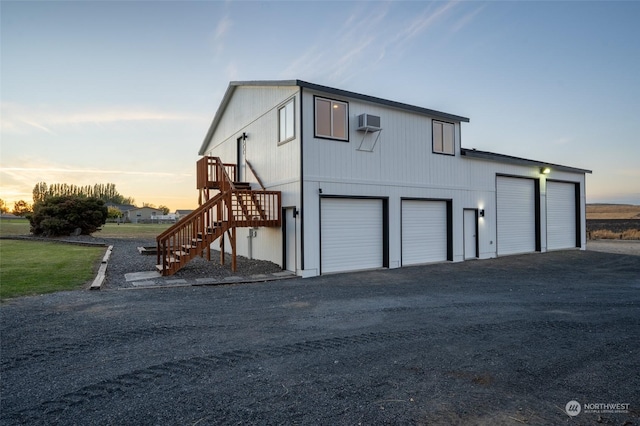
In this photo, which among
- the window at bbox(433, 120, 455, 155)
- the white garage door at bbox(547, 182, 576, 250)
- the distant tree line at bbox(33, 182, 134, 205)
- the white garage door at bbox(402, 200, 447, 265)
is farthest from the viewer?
the distant tree line at bbox(33, 182, 134, 205)

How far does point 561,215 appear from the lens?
17.8 metres

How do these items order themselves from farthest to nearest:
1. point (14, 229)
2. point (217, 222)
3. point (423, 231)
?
point (14, 229) < point (423, 231) < point (217, 222)

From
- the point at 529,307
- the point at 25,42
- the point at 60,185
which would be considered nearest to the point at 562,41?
the point at 529,307

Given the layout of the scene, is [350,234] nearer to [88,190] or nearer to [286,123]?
[286,123]

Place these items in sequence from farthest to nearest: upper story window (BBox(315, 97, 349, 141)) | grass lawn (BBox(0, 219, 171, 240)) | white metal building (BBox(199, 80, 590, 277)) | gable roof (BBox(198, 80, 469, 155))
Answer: grass lawn (BBox(0, 219, 171, 240))
upper story window (BBox(315, 97, 349, 141))
white metal building (BBox(199, 80, 590, 277))
gable roof (BBox(198, 80, 469, 155))

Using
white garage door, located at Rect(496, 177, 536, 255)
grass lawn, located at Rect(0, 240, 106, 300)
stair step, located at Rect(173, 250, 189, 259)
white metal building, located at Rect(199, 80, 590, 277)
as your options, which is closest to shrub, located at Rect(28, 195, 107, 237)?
grass lawn, located at Rect(0, 240, 106, 300)

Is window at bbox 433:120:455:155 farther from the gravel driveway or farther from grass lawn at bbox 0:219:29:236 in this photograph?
grass lawn at bbox 0:219:29:236

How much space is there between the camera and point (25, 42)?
524 inches

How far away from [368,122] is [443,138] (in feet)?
14.6

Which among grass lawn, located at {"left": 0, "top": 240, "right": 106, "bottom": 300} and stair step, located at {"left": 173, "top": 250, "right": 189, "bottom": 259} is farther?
stair step, located at {"left": 173, "top": 250, "right": 189, "bottom": 259}

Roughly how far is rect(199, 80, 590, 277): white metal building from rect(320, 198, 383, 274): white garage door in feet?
0.12

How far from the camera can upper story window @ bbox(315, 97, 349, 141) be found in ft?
35.6

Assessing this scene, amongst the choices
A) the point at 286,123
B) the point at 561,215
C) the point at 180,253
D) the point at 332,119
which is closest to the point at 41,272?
the point at 180,253

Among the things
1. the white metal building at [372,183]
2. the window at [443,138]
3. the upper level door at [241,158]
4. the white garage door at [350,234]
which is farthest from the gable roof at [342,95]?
the white garage door at [350,234]
